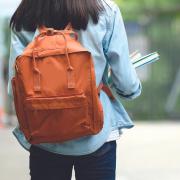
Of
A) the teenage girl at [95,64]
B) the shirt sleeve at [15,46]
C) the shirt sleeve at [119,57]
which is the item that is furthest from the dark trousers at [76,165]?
the shirt sleeve at [15,46]

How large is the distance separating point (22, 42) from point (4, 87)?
32.7 feet

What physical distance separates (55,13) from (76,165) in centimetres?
75

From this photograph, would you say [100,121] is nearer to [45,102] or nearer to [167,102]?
[45,102]

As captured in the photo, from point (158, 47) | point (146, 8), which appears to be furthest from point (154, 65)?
point (146, 8)

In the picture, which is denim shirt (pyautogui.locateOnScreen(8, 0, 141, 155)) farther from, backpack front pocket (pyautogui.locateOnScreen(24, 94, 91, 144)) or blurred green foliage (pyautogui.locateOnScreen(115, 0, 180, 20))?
blurred green foliage (pyautogui.locateOnScreen(115, 0, 180, 20))

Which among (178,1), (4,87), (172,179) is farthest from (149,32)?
(172,179)

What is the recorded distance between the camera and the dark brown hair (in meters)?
3.09

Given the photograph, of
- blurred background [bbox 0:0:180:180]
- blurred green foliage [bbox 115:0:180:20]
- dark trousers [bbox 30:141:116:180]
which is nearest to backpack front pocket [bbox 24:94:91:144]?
dark trousers [bbox 30:141:116:180]

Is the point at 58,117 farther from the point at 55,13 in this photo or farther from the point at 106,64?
the point at 55,13

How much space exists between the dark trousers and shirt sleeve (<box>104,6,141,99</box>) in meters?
0.30

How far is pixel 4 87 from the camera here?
13117 mm

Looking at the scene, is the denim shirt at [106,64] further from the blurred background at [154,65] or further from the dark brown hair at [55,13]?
the blurred background at [154,65]

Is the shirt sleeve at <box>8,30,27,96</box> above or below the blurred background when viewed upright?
above

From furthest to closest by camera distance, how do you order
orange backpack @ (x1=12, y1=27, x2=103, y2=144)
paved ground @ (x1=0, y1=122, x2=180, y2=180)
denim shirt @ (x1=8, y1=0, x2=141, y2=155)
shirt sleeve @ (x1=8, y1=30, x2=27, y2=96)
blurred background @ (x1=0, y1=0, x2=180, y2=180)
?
blurred background @ (x1=0, y1=0, x2=180, y2=180)
paved ground @ (x1=0, y1=122, x2=180, y2=180)
shirt sleeve @ (x1=8, y1=30, x2=27, y2=96)
denim shirt @ (x1=8, y1=0, x2=141, y2=155)
orange backpack @ (x1=12, y1=27, x2=103, y2=144)
